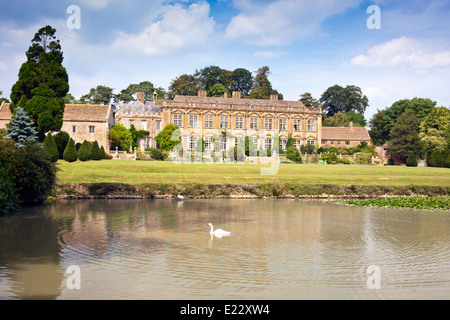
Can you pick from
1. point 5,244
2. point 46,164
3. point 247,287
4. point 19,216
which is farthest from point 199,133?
point 247,287

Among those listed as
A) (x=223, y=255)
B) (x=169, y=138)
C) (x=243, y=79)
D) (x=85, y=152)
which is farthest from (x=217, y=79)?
(x=223, y=255)

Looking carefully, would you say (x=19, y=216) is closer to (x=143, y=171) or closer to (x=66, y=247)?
(x=66, y=247)

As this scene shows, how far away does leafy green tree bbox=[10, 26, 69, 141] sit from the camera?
31.7 meters

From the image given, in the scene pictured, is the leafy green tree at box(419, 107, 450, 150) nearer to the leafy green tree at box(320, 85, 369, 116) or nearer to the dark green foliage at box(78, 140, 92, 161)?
the leafy green tree at box(320, 85, 369, 116)

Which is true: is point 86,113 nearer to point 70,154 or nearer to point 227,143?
point 70,154

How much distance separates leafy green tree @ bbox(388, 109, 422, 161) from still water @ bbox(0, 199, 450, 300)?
3957cm

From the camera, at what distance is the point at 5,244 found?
12.1 metres

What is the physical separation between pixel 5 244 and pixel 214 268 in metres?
6.35

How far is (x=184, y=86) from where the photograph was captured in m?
85.9

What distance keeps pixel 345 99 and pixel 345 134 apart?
1187 inches

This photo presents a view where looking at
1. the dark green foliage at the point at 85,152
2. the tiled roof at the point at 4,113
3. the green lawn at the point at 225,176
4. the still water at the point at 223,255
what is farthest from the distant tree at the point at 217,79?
the still water at the point at 223,255

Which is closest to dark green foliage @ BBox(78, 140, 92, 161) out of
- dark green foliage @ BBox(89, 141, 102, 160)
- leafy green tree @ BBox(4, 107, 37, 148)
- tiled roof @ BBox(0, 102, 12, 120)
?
dark green foliage @ BBox(89, 141, 102, 160)

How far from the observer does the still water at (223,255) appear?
26.8 feet
